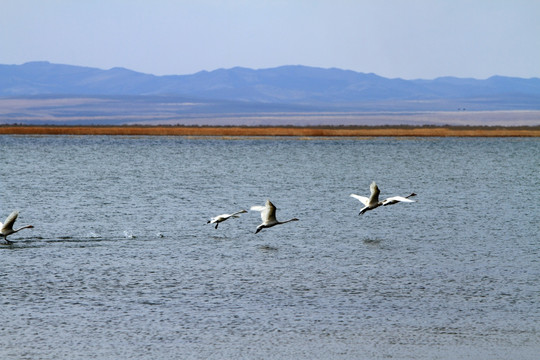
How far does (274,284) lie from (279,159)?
5989cm

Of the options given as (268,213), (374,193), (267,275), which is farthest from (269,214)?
(374,193)

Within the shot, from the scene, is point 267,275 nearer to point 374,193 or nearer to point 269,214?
point 269,214

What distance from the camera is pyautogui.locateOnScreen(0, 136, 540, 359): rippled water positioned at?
679 inches

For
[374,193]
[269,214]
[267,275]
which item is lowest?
[267,275]

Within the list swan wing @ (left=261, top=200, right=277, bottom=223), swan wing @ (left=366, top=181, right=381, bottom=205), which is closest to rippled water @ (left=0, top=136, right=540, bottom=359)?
swan wing @ (left=261, top=200, right=277, bottom=223)

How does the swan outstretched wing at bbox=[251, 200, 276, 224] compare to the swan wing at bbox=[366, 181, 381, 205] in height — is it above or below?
below

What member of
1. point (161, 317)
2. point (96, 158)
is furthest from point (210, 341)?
point (96, 158)

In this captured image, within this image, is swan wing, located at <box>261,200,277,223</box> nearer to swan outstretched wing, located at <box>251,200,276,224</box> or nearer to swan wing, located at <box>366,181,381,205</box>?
swan outstretched wing, located at <box>251,200,276,224</box>

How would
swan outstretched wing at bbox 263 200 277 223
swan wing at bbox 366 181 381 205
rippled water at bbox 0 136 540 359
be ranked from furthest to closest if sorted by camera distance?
swan wing at bbox 366 181 381 205
swan outstretched wing at bbox 263 200 277 223
rippled water at bbox 0 136 540 359

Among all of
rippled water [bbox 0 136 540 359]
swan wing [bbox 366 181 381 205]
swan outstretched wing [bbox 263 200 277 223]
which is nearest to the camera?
rippled water [bbox 0 136 540 359]

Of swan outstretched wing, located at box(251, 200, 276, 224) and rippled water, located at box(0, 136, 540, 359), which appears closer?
rippled water, located at box(0, 136, 540, 359)

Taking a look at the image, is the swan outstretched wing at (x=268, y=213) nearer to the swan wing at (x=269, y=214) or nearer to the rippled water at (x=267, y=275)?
the swan wing at (x=269, y=214)

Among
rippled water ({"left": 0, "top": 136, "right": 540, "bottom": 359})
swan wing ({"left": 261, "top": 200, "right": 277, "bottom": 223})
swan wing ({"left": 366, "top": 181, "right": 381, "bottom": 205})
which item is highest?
swan wing ({"left": 366, "top": 181, "right": 381, "bottom": 205})

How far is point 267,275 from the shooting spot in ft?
77.6
